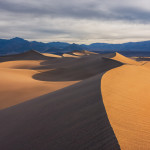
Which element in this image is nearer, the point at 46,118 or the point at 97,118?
the point at 97,118

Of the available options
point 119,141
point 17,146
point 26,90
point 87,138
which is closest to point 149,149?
point 119,141

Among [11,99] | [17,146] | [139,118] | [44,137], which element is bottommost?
[11,99]

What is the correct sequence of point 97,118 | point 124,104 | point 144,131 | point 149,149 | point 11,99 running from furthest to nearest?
1. point 11,99
2. point 124,104
3. point 97,118
4. point 144,131
5. point 149,149

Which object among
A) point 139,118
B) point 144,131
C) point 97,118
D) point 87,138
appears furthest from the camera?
point 139,118

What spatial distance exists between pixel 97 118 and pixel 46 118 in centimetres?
118

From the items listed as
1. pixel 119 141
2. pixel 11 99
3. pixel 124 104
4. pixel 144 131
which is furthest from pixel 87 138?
pixel 11 99

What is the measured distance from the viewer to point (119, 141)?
6.00 feet

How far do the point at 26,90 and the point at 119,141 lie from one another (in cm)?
612

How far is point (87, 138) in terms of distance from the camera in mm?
2041

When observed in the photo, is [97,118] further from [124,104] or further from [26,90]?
[26,90]

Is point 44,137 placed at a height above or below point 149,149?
below

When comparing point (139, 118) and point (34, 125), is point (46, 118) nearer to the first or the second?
point (34, 125)

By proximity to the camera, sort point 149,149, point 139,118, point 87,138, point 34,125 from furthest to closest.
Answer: point 34,125 < point 139,118 < point 87,138 < point 149,149

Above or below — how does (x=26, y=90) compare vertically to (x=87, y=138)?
below
